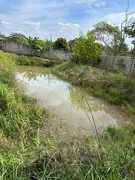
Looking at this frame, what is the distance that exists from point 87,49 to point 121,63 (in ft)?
10.7

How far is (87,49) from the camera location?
12.6 metres

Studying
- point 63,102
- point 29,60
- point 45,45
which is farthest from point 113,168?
point 45,45

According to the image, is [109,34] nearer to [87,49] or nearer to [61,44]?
[87,49]

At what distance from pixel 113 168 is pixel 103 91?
536 cm

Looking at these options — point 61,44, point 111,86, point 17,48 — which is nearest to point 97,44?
point 111,86

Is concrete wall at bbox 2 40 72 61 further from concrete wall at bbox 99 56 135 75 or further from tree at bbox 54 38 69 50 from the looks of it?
concrete wall at bbox 99 56 135 75

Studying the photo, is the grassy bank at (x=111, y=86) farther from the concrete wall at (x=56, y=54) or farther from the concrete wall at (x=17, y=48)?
the concrete wall at (x=17, y=48)

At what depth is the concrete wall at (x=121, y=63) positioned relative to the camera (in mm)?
9392

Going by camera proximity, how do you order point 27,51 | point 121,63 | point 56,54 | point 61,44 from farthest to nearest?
point 61,44
point 27,51
point 56,54
point 121,63

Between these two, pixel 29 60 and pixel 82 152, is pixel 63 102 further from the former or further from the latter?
pixel 29 60

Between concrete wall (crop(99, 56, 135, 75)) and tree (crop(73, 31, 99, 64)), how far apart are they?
103 centimetres

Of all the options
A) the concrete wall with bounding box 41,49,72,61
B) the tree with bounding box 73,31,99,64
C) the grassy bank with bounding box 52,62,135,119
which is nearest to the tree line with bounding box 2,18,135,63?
the tree with bounding box 73,31,99,64

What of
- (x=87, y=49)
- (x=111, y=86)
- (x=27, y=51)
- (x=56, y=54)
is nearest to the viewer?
(x=111, y=86)

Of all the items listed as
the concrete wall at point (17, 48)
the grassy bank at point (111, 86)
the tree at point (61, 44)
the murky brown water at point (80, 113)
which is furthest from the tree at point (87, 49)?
the concrete wall at point (17, 48)
